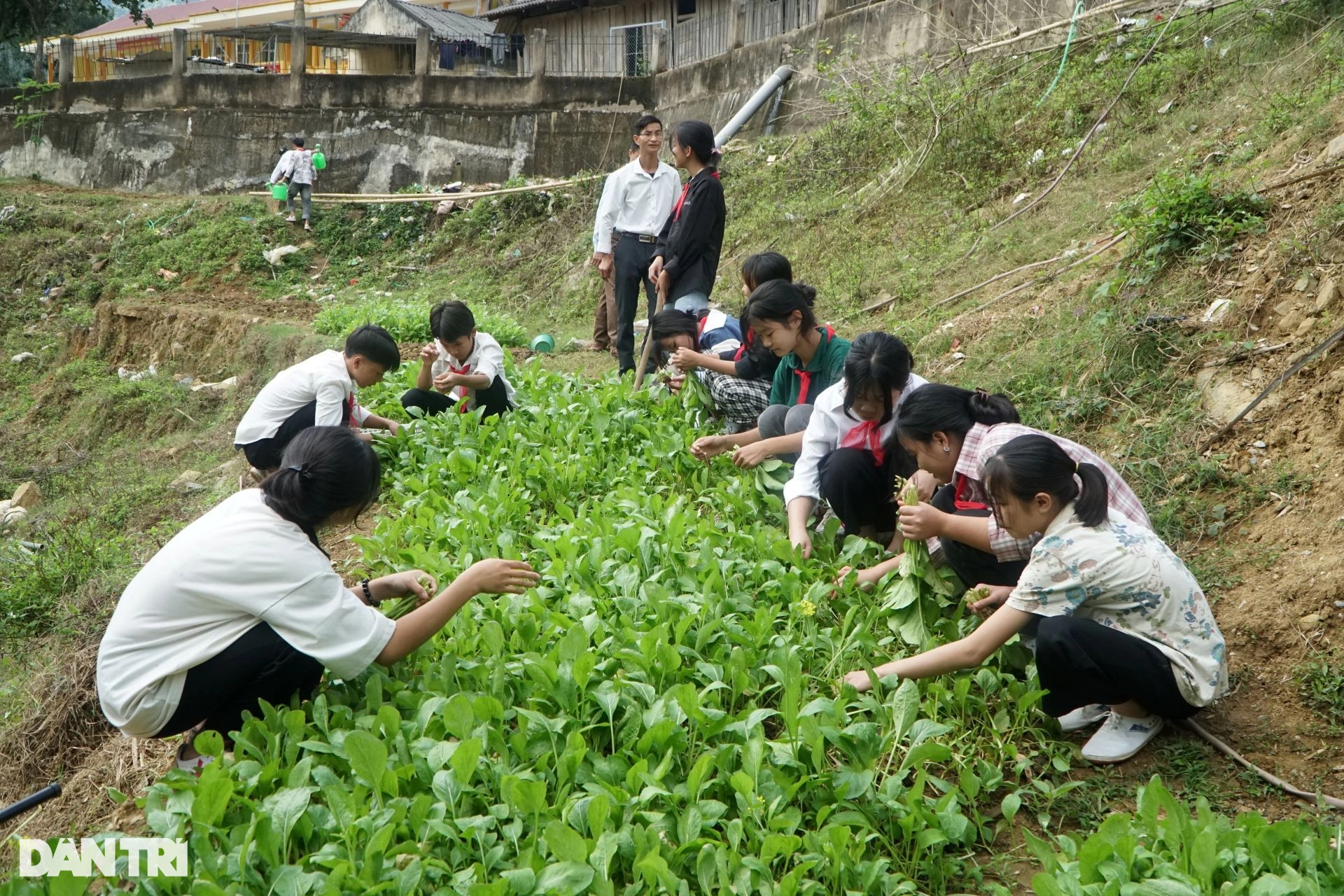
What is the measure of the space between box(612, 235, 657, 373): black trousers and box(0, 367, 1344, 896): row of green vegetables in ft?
11.8

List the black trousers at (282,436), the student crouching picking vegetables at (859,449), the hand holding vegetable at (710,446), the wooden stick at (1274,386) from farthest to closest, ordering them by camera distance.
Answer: the black trousers at (282,436), the hand holding vegetable at (710,446), the wooden stick at (1274,386), the student crouching picking vegetables at (859,449)

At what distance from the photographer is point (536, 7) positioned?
2319cm

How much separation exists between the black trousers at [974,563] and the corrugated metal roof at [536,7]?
68.9 feet

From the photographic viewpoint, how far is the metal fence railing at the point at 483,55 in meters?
24.7

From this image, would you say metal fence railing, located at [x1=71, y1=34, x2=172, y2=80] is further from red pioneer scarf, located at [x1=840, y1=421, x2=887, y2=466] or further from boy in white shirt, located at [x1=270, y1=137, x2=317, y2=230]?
red pioneer scarf, located at [x1=840, y1=421, x2=887, y2=466]

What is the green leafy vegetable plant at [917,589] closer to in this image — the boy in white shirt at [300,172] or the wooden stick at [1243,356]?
the wooden stick at [1243,356]

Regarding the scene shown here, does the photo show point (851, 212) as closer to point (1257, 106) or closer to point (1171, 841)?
point (1257, 106)

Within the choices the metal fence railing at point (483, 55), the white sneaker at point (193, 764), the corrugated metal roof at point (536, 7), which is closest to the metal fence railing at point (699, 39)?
the corrugated metal roof at point (536, 7)

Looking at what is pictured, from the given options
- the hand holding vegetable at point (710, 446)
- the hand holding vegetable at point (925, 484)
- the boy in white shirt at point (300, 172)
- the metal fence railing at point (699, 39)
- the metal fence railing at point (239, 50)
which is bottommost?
the hand holding vegetable at point (710, 446)

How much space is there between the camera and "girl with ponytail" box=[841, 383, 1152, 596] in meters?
3.42

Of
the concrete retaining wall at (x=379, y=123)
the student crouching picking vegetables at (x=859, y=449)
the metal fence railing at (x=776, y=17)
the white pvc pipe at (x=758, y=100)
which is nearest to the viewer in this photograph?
the student crouching picking vegetables at (x=859, y=449)

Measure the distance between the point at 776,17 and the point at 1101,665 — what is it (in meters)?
14.7

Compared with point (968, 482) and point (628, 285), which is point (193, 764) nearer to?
point (968, 482)

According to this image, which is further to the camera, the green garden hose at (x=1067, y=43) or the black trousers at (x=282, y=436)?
the green garden hose at (x=1067, y=43)
